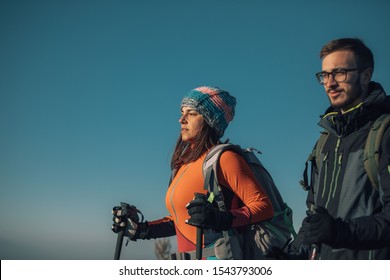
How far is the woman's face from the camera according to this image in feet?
17.5

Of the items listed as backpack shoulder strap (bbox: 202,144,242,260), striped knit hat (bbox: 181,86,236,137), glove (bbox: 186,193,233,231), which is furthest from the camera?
striped knit hat (bbox: 181,86,236,137)

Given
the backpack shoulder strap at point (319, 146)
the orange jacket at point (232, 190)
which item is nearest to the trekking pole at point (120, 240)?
the orange jacket at point (232, 190)

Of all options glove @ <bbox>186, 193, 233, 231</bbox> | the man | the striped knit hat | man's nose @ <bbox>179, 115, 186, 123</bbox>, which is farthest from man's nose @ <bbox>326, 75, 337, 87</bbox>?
man's nose @ <bbox>179, 115, 186, 123</bbox>

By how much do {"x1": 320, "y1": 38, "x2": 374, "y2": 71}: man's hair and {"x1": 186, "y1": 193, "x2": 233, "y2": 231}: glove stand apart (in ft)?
5.19

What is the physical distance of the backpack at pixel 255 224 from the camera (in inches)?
186

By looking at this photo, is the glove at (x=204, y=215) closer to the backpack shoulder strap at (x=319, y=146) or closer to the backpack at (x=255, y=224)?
the backpack at (x=255, y=224)

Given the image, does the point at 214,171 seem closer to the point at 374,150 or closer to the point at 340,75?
the point at 340,75

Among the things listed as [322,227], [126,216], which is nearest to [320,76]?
[322,227]

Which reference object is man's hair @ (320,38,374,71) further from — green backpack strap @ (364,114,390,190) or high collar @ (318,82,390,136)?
green backpack strap @ (364,114,390,190)

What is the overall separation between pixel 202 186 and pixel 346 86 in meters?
1.84

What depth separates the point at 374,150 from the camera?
10.5ft

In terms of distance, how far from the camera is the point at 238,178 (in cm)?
482

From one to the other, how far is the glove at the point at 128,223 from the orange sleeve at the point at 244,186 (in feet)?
3.90
